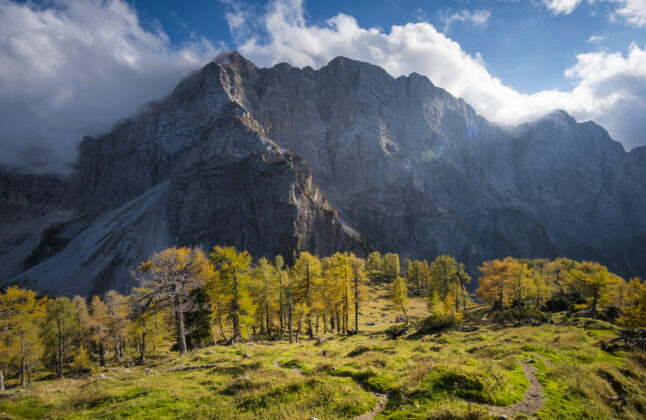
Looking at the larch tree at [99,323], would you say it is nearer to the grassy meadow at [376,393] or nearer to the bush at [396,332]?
the grassy meadow at [376,393]

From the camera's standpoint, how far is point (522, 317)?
37.7 m

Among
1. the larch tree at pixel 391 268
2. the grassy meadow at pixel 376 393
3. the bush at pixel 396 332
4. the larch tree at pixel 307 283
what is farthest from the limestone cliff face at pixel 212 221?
the grassy meadow at pixel 376 393

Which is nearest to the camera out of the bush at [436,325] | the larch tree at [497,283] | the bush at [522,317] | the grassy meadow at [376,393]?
the grassy meadow at [376,393]

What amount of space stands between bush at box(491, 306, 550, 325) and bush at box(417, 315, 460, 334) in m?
10.1

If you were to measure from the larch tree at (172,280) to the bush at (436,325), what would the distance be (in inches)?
1005

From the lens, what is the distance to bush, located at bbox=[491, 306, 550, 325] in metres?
36.6

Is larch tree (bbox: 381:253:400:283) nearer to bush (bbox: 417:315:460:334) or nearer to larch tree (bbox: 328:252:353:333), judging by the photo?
larch tree (bbox: 328:252:353:333)

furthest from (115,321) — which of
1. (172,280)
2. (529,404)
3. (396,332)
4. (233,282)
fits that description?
(529,404)

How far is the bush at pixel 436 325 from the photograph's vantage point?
3253cm

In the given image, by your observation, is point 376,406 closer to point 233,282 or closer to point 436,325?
point 233,282

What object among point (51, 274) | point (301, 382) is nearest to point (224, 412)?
A: point (301, 382)

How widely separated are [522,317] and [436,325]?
14.6 m

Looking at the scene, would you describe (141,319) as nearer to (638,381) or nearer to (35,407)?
(35,407)

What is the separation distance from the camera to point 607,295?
41.7 meters
